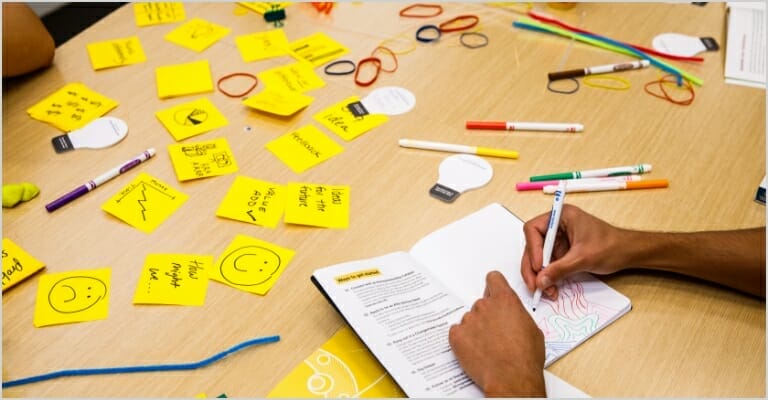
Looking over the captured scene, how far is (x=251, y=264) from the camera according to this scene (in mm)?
954

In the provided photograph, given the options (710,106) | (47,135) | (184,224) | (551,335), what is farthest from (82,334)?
(710,106)

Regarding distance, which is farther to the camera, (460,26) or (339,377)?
(460,26)

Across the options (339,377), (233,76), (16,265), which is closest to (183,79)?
(233,76)

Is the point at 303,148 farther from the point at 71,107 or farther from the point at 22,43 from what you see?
the point at 22,43

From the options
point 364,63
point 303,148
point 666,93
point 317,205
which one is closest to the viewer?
point 317,205

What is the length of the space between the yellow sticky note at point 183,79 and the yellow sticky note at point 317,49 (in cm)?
20

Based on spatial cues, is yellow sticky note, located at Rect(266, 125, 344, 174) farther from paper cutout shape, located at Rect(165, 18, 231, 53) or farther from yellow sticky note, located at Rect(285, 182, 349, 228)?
paper cutout shape, located at Rect(165, 18, 231, 53)

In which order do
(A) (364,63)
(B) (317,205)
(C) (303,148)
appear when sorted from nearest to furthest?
(B) (317,205)
(C) (303,148)
(A) (364,63)

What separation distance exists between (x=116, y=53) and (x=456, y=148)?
0.81 meters

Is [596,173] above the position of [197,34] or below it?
below

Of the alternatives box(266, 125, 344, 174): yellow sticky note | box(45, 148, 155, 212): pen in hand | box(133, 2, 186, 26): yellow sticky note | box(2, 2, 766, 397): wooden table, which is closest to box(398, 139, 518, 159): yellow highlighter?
box(2, 2, 766, 397): wooden table

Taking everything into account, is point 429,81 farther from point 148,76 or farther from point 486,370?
point 486,370

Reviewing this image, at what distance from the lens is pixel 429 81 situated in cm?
130

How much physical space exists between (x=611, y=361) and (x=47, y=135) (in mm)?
1068
